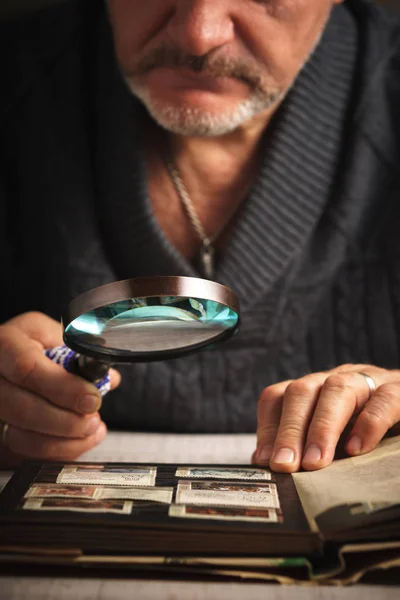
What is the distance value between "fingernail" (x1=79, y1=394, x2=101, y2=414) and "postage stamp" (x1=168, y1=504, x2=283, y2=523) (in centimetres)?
32

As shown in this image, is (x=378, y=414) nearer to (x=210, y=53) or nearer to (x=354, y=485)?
(x=354, y=485)

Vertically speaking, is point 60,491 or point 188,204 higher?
point 60,491

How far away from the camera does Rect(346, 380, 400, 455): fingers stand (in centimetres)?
96

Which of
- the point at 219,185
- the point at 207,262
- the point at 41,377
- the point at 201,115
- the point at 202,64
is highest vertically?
the point at 202,64

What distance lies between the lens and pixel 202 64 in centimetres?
136

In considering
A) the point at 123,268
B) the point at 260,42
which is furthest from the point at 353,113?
the point at 123,268

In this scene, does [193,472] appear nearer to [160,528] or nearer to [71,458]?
[160,528]

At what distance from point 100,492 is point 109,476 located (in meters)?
0.07

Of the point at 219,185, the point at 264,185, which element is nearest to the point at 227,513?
the point at 264,185

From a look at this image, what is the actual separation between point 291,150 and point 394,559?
1.21 metres

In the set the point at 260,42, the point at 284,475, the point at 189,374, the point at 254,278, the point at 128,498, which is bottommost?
the point at 189,374

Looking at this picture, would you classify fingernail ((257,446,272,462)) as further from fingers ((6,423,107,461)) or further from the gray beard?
the gray beard

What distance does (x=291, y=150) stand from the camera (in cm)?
167

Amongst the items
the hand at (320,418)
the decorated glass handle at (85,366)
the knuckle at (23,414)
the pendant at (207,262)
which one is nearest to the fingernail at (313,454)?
the hand at (320,418)
